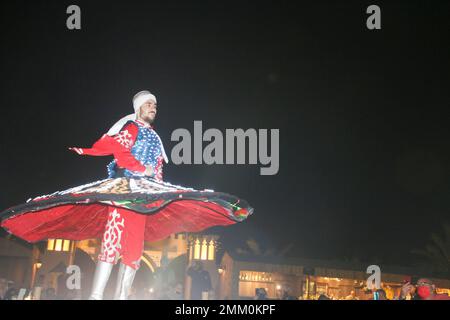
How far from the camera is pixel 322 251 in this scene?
16.5 meters

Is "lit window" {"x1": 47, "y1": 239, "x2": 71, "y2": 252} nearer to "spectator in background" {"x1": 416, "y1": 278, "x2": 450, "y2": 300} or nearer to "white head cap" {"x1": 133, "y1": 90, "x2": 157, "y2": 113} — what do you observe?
"white head cap" {"x1": 133, "y1": 90, "x2": 157, "y2": 113}

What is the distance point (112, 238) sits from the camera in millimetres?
4199

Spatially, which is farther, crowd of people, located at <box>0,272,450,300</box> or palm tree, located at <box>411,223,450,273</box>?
palm tree, located at <box>411,223,450,273</box>

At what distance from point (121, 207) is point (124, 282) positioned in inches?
32.2

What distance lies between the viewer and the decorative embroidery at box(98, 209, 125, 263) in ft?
13.6

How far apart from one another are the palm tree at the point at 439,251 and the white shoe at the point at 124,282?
14991mm

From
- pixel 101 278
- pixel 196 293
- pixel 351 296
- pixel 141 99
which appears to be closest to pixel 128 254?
pixel 101 278

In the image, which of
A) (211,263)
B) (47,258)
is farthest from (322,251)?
(47,258)

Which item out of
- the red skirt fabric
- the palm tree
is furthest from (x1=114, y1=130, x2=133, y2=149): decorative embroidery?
the palm tree

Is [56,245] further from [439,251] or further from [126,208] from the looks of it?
[439,251]

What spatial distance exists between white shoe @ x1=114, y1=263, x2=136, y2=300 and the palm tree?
14991mm

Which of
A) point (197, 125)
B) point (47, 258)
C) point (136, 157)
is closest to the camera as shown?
point (136, 157)
